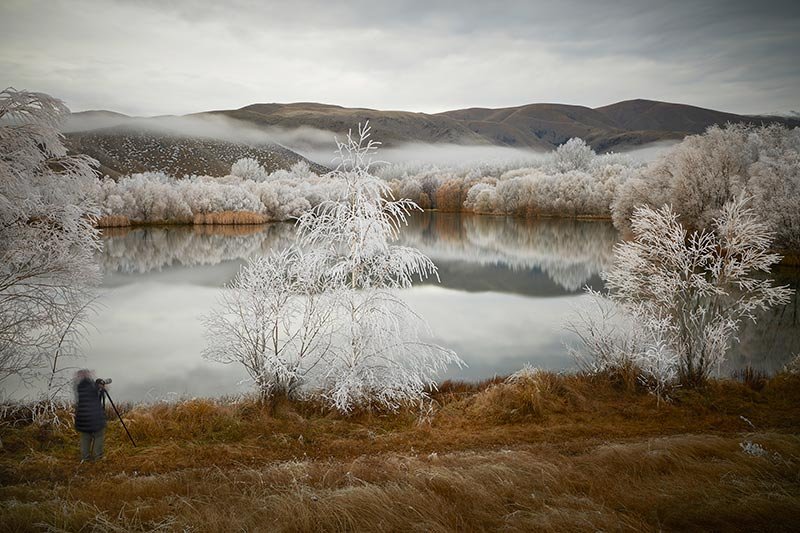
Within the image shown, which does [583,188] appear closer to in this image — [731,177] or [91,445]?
[731,177]

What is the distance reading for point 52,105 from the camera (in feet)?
31.4

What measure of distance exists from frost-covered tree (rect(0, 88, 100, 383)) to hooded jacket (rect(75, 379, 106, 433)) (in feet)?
9.05

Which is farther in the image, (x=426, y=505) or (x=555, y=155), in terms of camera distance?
(x=555, y=155)

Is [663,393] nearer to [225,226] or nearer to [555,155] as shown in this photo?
[225,226]

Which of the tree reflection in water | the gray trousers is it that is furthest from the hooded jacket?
the tree reflection in water

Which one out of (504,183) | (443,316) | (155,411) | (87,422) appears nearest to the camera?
(87,422)

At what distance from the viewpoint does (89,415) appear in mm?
7910

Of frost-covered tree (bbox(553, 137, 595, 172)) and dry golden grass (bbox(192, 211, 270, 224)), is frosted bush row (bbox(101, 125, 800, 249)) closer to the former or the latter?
frost-covered tree (bbox(553, 137, 595, 172))

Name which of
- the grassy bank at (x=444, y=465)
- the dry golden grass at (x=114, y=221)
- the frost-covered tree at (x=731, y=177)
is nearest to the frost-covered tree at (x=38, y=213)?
the grassy bank at (x=444, y=465)

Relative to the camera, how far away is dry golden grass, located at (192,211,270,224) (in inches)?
2667

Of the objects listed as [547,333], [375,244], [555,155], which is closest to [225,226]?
[547,333]

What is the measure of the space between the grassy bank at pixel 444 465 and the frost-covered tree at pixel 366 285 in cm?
70

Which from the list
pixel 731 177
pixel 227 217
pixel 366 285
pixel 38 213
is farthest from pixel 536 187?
pixel 38 213

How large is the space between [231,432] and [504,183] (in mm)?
91325
